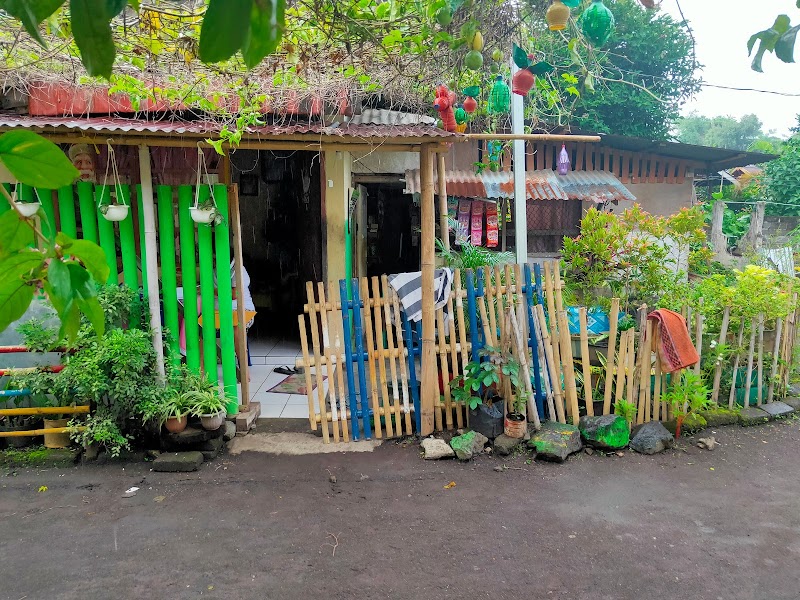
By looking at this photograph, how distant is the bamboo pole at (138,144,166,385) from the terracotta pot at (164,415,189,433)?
16.0 inches

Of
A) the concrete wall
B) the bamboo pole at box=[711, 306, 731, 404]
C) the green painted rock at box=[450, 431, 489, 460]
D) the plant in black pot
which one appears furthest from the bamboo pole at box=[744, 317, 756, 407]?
the concrete wall

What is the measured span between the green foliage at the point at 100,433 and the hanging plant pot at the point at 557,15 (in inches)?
185

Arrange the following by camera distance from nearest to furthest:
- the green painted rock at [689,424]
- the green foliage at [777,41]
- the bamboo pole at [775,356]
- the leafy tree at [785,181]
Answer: the green foliage at [777,41], the green painted rock at [689,424], the bamboo pole at [775,356], the leafy tree at [785,181]

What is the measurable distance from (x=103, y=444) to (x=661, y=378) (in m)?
5.40

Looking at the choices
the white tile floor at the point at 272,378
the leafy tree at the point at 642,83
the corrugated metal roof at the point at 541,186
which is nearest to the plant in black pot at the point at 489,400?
the white tile floor at the point at 272,378

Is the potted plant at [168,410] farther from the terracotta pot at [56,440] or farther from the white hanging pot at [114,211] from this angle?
the white hanging pot at [114,211]

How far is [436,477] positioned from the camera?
195 inches

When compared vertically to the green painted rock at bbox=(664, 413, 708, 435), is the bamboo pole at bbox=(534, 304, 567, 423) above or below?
above

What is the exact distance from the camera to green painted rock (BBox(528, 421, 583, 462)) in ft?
16.9

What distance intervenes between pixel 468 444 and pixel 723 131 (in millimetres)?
44353

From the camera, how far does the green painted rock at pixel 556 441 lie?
516 cm

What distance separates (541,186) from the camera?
9.89 meters

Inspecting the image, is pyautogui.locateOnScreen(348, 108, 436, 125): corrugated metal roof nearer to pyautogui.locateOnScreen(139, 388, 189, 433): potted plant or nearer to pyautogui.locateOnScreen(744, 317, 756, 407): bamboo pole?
pyautogui.locateOnScreen(139, 388, 189, 433): potted plant

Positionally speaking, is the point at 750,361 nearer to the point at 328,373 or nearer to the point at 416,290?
the point at 416,290
